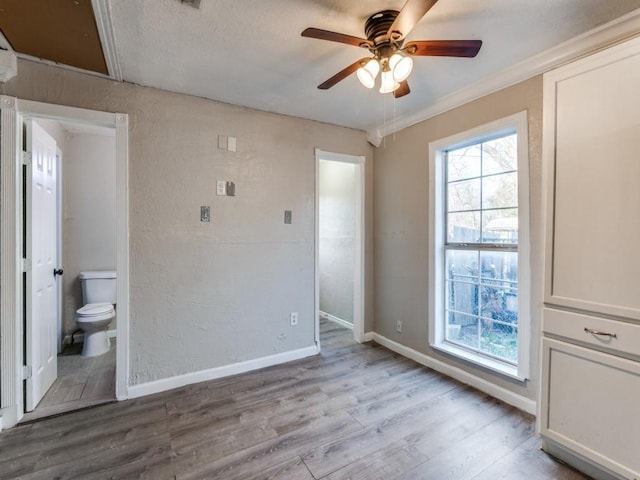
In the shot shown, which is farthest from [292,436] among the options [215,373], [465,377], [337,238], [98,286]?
[98,286]

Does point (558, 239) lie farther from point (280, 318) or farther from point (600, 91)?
point (280, 318)

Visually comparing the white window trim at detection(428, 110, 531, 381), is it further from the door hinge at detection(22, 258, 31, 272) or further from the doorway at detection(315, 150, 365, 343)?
the door hinge at detection(22, 258, 31, 272)

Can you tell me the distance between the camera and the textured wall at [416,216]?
209 centimetres

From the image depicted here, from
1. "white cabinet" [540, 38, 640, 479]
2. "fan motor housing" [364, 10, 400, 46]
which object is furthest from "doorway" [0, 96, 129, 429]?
"white cabinet" [540, 38, 640, 479]

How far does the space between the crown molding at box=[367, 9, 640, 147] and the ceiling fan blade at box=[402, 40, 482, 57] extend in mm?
884

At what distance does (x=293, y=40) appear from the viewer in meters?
1.80

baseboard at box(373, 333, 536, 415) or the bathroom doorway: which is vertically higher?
the bathroom doorway

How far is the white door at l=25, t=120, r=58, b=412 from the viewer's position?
207 centimetres

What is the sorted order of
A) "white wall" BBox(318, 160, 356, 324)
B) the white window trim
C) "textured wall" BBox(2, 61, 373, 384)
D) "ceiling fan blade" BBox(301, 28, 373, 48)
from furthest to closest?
"white wall" BBox(318, 160, 356, 324) < "textured wall" BBox(2, 61, 373, 384) < the white window trim < "ceiling fan blade" BBox(301, 28, 373, 48)

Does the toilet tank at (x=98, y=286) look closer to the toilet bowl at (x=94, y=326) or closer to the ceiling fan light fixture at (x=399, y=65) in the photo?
the toilet bowl at (x=94, y=326)

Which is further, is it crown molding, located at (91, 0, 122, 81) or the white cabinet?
crown molding, located at (91, 0, 122, 81)

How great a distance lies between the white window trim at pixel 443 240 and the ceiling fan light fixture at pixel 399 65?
118 centimetres

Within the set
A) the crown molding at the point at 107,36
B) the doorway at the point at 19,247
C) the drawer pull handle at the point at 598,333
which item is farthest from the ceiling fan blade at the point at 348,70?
the drawer pull handle at the point at 598,333

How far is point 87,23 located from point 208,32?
639mm
